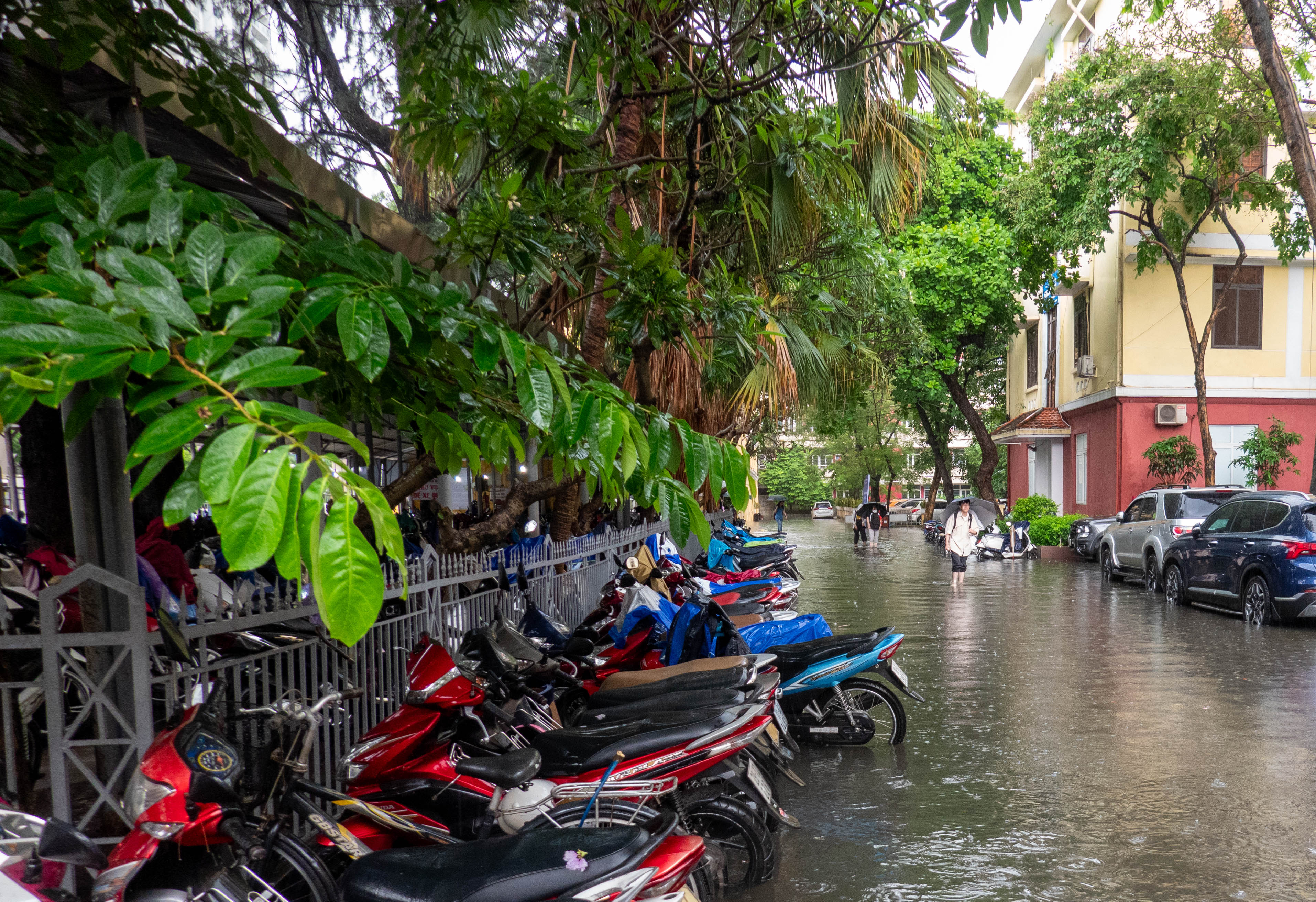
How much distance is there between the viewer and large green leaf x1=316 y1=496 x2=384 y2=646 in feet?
4.09

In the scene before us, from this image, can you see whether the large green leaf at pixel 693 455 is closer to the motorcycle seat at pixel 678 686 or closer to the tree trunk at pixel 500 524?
the motorcycle seat at pixel 678 686

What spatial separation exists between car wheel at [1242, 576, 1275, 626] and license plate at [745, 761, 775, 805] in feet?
34.1

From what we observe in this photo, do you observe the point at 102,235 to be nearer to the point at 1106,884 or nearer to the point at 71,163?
the point at 71,163

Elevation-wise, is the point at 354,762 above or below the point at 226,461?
below

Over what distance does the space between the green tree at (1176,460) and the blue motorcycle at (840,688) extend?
1791cm

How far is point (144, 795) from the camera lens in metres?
2.61

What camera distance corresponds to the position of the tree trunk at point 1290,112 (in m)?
11.9

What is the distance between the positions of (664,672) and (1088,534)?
20.9m

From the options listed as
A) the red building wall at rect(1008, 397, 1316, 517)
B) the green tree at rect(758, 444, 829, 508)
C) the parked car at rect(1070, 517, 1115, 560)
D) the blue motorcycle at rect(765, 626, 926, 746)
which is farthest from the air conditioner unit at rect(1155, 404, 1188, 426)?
the green tree at rect(758, 444, 829, 508)

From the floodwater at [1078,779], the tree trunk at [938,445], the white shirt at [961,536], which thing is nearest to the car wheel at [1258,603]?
the floodwater at [1078,779]

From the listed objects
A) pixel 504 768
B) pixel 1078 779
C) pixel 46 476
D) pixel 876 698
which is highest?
pixel 46 476

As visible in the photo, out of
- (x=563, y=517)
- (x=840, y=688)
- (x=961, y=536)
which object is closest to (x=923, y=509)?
(x=961, y=536)

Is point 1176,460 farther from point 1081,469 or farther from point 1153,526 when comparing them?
point 1153,526

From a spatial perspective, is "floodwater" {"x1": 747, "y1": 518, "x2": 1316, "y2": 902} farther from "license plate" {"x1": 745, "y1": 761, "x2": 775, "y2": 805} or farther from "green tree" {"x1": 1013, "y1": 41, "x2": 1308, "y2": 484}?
"green tree" {"x1": 1013, "y1": 41, "x2": 1308, "y2": 484}
